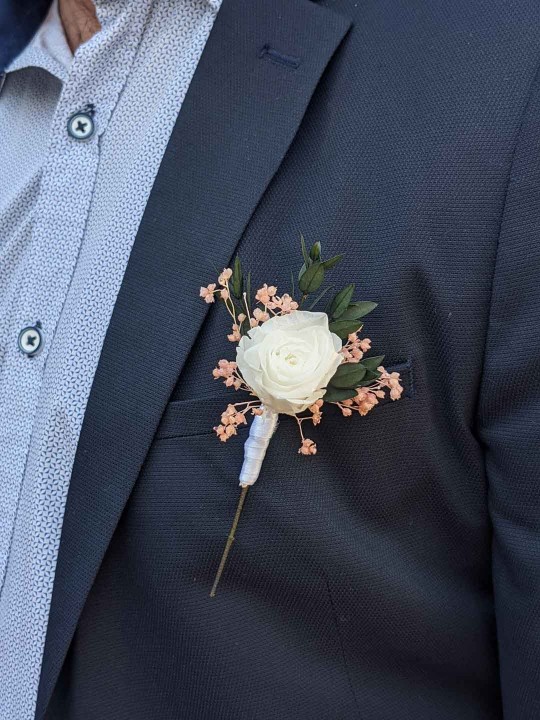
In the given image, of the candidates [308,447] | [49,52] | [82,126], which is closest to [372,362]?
Result: [308,447]

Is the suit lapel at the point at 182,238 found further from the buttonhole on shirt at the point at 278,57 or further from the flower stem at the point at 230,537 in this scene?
the flower stem at the point at 230,537

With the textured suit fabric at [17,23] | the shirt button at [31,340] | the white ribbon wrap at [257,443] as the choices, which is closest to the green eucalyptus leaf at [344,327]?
the white ribbon wrap at [257,443]

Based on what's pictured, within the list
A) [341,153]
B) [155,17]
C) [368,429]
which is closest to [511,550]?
[368,429]

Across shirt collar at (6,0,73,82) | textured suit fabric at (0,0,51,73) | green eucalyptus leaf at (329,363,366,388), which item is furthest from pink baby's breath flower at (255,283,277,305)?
textured suit fabric at (0,0,51,73)

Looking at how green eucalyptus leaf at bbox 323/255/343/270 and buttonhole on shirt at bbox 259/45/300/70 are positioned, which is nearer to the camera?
green eucalyptus leaf at bbox 323/255/343/270

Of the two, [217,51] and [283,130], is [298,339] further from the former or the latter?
[217,51]

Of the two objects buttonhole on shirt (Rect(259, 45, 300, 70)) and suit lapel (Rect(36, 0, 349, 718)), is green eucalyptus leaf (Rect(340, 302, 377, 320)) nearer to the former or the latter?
suit lapel (Rect(36, 0, 349, 718))
